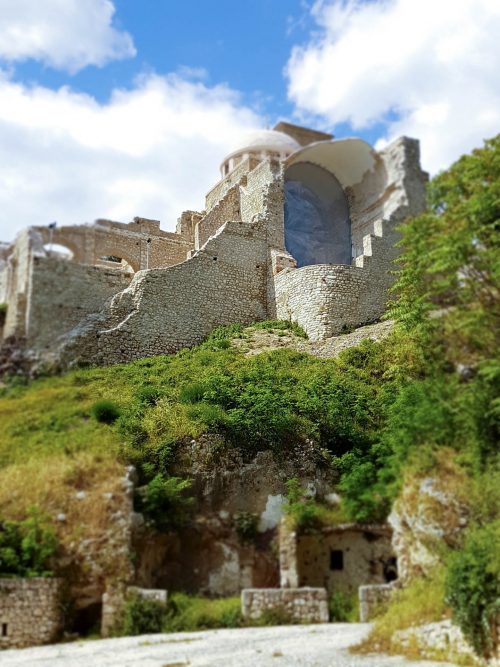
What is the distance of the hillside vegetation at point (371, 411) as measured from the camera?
1143 cm

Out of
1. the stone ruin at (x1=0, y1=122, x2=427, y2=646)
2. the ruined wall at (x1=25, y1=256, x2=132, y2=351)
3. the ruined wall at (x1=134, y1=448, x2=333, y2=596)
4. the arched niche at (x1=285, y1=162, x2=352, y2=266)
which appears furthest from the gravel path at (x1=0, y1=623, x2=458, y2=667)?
the arched niche at (x1=285, y1=162, x2=352, y2=266)

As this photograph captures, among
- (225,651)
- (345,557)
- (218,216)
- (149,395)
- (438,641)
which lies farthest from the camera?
(218,216)

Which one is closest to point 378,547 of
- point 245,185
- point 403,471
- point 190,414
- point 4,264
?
point 403,471

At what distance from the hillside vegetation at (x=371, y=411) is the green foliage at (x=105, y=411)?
0.03 metres

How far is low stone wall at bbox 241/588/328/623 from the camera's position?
35.7 ft

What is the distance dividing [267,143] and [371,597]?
2034cm

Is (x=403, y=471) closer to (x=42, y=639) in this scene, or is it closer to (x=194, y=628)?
(x=194, y=628)

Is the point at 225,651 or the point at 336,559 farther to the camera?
the point at 336,559

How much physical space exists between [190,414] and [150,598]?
161 inches

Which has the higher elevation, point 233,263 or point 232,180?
point 232,180

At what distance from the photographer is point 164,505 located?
1216cm

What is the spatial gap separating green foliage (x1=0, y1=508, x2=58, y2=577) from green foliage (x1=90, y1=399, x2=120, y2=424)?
2.02 meters

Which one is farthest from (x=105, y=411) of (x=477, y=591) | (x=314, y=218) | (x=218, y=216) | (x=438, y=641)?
(x=218, y=216)

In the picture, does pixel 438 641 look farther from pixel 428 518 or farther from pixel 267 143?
pixel 267 143
